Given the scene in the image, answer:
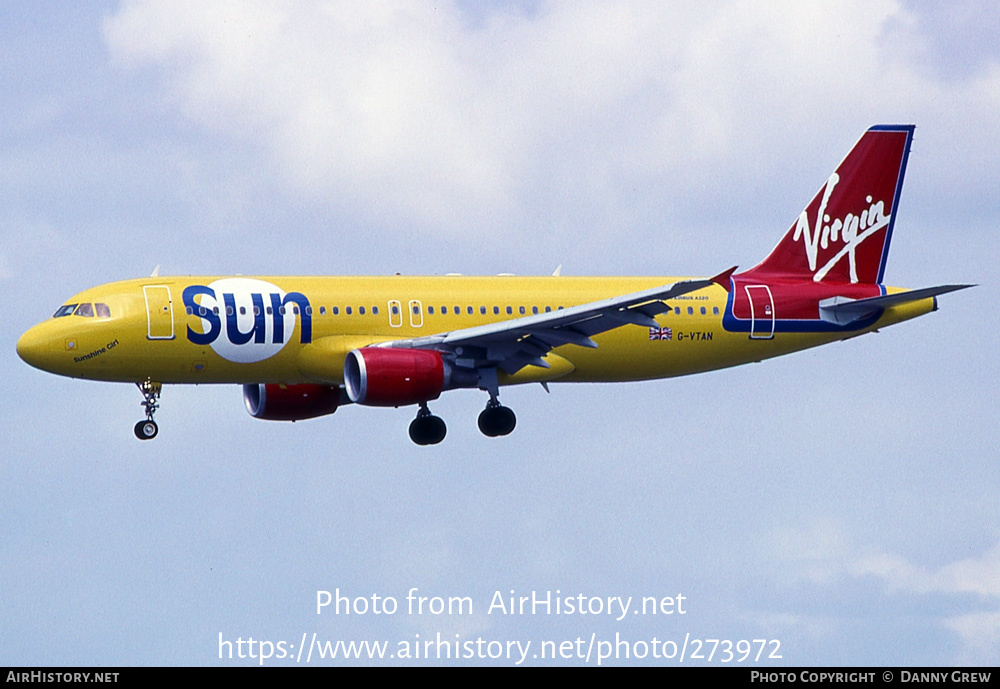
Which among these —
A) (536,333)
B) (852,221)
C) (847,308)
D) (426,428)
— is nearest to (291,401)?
(426,428)

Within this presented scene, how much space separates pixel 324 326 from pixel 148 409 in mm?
5473

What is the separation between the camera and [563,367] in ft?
161

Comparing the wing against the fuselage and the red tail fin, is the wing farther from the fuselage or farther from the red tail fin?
the red tail fin

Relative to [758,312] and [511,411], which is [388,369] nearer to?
[511,411]

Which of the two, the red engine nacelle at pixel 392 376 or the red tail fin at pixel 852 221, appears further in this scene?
the red tail fin at pixel 852 221

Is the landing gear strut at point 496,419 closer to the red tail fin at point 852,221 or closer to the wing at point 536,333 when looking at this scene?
the wing at point 536,333

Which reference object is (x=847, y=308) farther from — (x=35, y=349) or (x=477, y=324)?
(x=35, y=349)

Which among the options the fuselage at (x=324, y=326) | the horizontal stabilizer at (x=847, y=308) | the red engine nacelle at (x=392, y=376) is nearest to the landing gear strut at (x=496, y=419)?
the fuselage at (x=324, y=326)

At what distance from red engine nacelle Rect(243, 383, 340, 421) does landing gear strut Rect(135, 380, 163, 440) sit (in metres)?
4.47

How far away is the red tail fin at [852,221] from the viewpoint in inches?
2085

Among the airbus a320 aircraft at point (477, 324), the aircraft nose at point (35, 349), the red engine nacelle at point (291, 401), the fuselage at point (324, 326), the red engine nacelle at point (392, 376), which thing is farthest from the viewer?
the red engine nacelle at point (291, 401)

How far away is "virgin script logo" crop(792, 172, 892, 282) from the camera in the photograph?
53094 mm

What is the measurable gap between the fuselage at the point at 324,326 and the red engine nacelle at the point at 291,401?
3294mm

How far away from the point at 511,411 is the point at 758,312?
8278 millimetres
